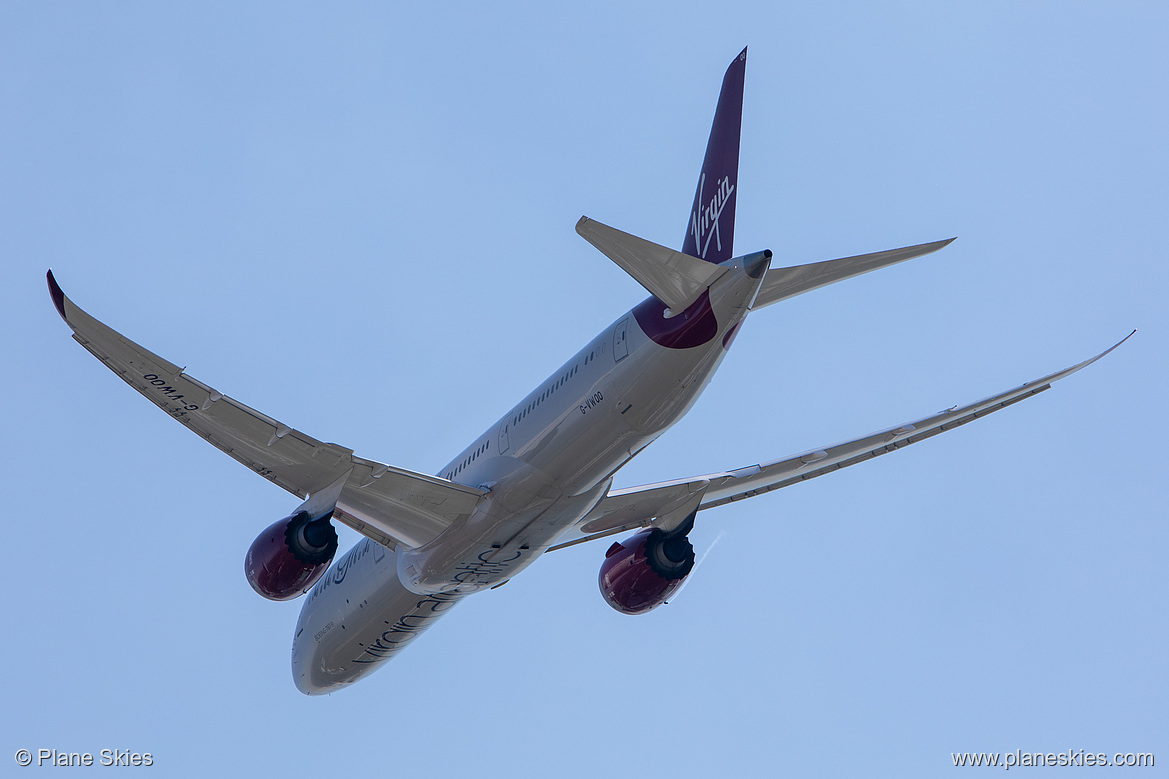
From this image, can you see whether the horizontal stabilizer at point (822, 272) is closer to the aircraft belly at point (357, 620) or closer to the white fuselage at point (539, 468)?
the white fuselage at point (539, 468)

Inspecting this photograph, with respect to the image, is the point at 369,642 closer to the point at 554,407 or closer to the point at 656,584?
the point at 656,584

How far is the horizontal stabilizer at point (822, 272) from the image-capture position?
18.8m

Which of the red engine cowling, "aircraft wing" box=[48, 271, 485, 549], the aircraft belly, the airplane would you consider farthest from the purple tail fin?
the aircraft belly

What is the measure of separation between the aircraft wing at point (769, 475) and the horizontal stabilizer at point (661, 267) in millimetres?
6463

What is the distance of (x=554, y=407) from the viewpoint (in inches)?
868

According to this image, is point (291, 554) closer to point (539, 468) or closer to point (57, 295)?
point (539, 468)

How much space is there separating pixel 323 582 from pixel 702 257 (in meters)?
11.3

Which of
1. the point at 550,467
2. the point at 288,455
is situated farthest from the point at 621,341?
the point at 288,455

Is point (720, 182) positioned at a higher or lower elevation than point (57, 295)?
higher

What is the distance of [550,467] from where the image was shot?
2208 cm

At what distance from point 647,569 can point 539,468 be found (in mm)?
5244

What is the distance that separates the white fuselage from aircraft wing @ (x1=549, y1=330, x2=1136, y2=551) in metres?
2.49

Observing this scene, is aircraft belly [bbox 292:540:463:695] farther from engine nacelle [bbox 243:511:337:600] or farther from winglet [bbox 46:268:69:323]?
winglet [bbox 46:268:69:323]

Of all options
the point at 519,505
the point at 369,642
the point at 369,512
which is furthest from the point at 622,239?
the point at 369,642
